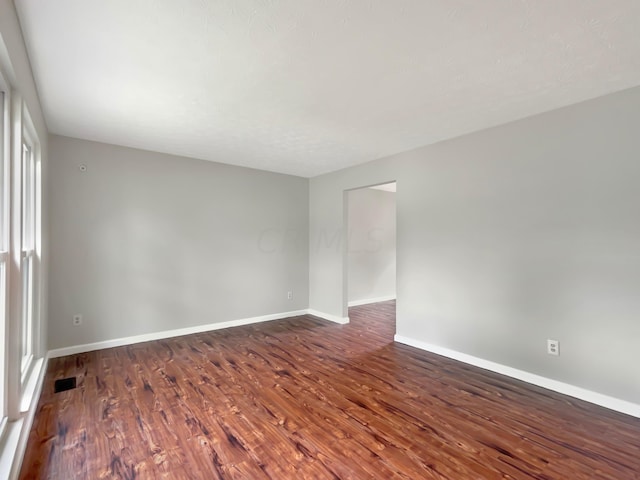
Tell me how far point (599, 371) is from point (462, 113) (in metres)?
2.39

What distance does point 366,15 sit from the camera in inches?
61.6

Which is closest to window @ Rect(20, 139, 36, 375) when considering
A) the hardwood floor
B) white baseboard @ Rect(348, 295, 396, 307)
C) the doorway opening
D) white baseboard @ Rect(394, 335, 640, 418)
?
the hardwood floor

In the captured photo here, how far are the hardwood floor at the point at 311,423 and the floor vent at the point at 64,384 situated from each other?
0.23ft

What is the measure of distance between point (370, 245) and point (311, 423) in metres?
4.61

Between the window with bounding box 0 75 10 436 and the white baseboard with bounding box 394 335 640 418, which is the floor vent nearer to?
the window with bounding box 0 75 10 436

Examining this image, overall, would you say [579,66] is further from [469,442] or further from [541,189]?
[469,442]

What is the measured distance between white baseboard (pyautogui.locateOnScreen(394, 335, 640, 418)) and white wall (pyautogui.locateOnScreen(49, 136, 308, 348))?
2.62 meters

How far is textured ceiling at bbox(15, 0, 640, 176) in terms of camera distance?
61.4 inches

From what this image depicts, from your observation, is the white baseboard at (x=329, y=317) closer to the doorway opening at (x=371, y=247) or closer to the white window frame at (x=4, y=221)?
the doorway opening at (x=371, y=247)

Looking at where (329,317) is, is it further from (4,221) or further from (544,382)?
(4,221)

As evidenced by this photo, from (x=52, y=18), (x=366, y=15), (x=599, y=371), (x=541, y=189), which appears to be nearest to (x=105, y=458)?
(x=52, y=18)

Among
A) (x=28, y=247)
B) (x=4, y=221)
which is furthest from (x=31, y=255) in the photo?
(x=4, y=221)

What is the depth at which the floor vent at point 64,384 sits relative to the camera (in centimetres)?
266

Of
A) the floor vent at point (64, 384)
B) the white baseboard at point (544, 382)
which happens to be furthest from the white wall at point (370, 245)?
the floor vent at point (64, 384)
